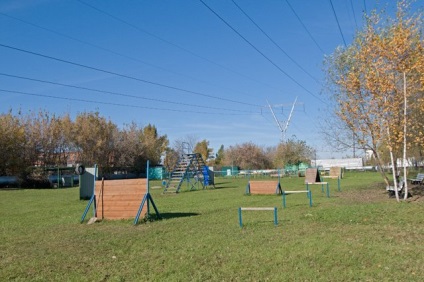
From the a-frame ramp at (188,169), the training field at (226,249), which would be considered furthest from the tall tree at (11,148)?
the training field at (226,249)

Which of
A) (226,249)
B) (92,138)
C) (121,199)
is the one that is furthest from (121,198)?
(92,138)

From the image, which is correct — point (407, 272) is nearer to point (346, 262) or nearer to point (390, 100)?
point (346, 262)

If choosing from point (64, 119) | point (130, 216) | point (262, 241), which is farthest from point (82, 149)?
point (262, 241)

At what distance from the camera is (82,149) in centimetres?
5778

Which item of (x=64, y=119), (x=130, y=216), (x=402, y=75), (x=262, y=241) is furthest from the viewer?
(x=64, y=119)

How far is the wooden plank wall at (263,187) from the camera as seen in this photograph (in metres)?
22.3

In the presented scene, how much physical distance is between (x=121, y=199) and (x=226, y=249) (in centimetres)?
607

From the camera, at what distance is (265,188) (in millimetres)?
22656

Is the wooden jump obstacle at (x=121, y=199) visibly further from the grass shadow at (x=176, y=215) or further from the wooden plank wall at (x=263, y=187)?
the wooden plank wall at (x=263, y=187)

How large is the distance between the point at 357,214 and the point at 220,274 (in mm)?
7047

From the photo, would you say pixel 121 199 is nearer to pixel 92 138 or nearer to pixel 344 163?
pixel 92 138

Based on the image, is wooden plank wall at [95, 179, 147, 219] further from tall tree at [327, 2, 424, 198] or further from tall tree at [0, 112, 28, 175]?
tall tree at [0, 112, 28, 175]

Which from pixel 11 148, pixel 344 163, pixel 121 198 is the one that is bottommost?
pixel 121 198

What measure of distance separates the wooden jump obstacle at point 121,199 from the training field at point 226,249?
0.56 meters
